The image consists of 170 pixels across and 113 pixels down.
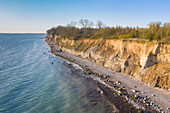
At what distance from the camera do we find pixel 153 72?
82.1ft

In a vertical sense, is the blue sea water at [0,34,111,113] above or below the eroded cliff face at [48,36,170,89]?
below

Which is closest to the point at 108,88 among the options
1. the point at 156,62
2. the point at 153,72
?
the point at 153,72

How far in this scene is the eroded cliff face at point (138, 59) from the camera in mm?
23969

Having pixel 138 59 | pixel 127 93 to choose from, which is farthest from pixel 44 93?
pixel 138 59

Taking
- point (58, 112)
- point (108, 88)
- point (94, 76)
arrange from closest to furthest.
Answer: point (58, 112) < point (108, 88) < point (94, 76)

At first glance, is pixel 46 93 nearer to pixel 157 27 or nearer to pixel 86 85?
pixel 86 85

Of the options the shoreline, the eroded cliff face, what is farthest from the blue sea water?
the eroded cliff face

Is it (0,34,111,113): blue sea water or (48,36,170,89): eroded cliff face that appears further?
(48,36,170,89): eroded cliff face

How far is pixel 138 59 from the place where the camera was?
3080 centimetres

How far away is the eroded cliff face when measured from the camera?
23969 mm

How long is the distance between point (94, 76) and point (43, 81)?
14634 mm

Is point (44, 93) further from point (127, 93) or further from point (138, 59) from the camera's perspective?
point (138, 59)

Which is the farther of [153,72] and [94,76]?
[94,76]

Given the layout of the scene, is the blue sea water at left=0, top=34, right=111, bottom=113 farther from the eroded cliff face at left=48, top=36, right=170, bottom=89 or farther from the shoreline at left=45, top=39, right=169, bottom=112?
the eroded cliff face at left=48, top=36, right=170, bottom=89
